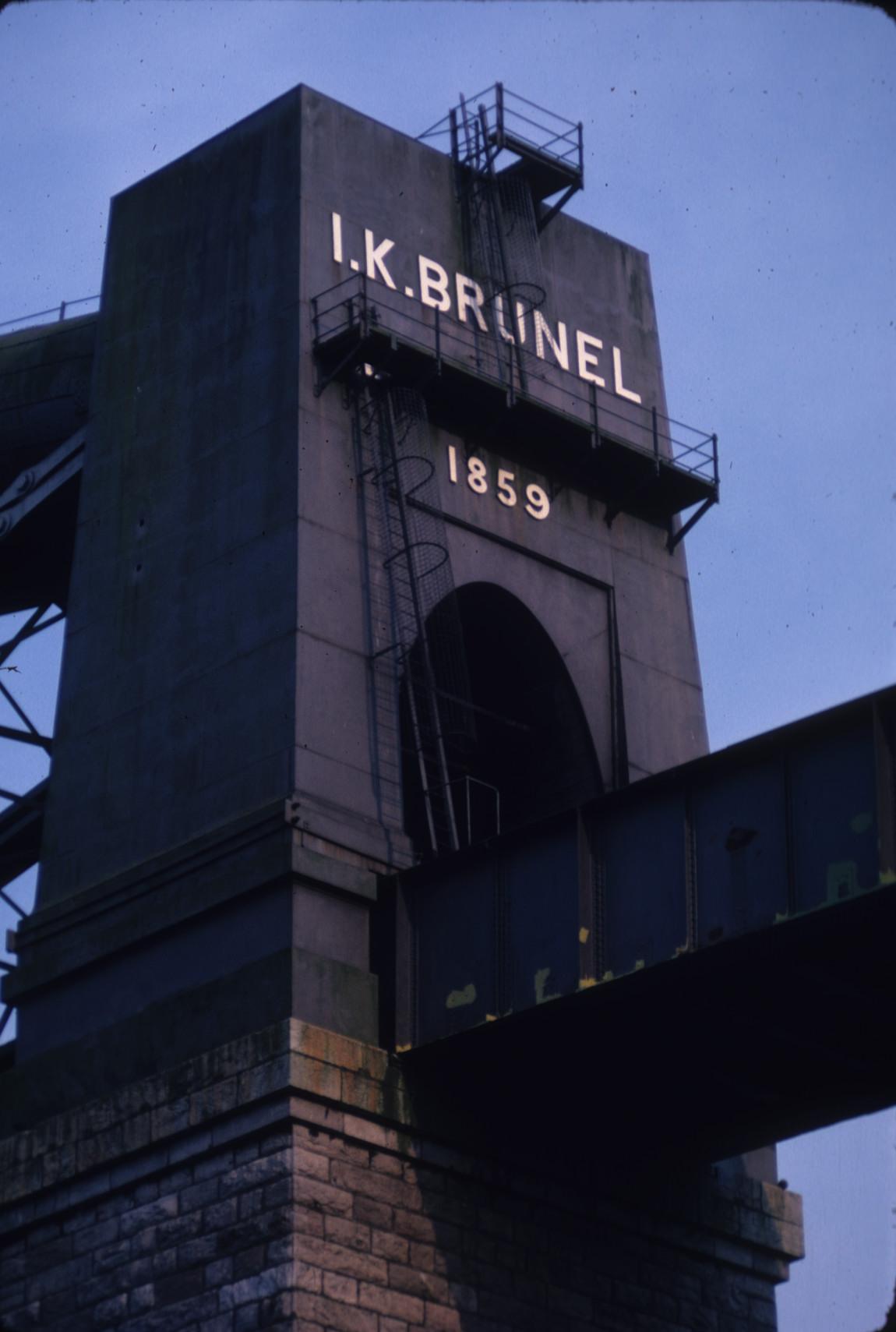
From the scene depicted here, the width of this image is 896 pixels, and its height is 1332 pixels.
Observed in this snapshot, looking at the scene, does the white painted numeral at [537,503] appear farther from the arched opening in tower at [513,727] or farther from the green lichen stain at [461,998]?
the green lichen stain at [461,998]

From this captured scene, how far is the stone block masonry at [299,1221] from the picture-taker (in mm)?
32562

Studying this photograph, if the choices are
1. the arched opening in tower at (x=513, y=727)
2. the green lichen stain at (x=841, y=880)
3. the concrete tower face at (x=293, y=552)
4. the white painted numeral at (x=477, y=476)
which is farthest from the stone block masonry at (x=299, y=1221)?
the white painted numeral at (x=477, y=476)

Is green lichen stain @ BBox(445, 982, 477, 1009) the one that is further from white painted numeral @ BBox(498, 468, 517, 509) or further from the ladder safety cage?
white painted numeral @ BBox(498, 468, 517, 509)

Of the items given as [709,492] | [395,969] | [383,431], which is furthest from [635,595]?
[395,969]

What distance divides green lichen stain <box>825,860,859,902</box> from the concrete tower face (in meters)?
7.21

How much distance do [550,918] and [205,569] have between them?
8067mm

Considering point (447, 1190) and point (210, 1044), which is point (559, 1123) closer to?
point (447, 1190)

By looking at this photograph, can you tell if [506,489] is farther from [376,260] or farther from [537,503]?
[376,260]

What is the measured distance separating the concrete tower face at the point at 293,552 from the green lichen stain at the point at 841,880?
721 cm

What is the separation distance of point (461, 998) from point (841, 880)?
626cm

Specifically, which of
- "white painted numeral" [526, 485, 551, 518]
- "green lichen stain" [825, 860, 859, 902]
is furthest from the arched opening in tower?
"green lichen stain" [825, 860, 859, 902]

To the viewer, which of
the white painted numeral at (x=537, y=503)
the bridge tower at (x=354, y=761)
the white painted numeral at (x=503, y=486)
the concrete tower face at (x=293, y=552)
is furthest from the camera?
the white painted numeral at (x=537, y=503)

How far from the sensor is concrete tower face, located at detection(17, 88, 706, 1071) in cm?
3578

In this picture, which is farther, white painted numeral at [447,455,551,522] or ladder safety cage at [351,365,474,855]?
white painted numeral at [447,455,551,522]
